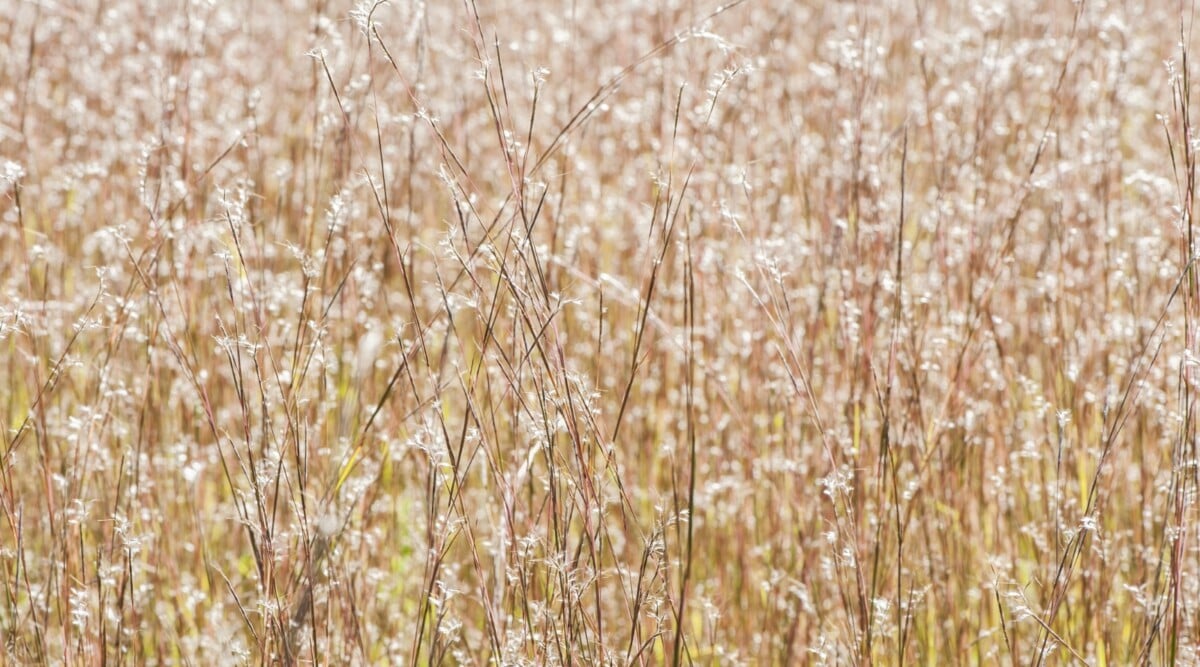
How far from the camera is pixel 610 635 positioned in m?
1.55

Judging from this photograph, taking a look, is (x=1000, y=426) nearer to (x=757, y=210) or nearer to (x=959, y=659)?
(x=959, y=659)

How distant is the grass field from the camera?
3.75 ft

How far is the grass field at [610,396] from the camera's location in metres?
1.14

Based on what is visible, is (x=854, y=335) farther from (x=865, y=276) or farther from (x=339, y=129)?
(x=339, y=129)

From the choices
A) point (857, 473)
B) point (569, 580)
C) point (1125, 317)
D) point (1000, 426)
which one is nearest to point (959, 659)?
point (857, 473)

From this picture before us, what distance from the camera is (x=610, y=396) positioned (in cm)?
217

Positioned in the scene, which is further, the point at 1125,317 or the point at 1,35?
the point at 1,35

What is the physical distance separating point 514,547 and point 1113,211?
1868mm

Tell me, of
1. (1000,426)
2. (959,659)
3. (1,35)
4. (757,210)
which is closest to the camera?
(959,659)

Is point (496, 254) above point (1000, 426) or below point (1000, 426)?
above

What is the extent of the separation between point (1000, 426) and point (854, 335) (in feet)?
0.96

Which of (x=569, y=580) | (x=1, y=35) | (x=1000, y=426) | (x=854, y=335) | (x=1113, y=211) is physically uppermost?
(x=1, y=35)

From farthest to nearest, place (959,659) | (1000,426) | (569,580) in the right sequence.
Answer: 1. (1000,426)
2. (959,659)
3. (569,580)

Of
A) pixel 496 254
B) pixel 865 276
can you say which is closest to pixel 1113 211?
pixel 865 276
